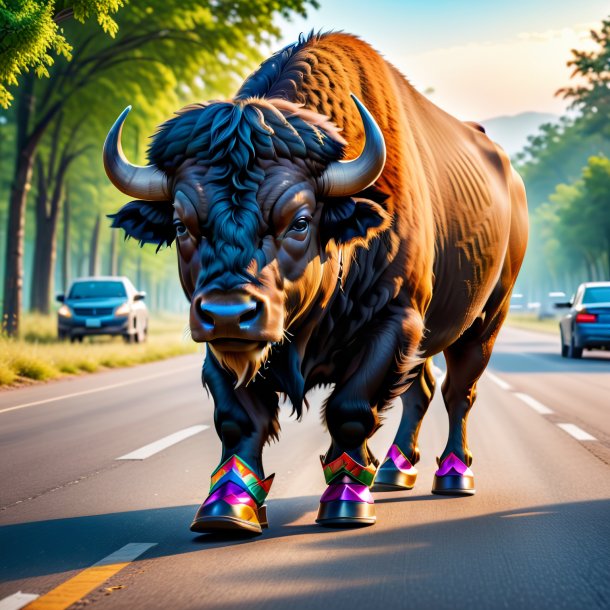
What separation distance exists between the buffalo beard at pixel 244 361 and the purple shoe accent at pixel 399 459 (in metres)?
2.39

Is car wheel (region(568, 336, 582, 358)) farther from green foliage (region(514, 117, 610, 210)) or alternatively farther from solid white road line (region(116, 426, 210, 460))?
green foliage (region(514, 117, 610, 210))

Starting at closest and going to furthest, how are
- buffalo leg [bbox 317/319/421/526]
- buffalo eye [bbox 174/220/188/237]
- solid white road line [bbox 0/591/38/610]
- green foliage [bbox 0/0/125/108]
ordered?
solid white road line [bbox 0/591/38/610], buffalo eye [bbox 174/220/188/237], buffalo leg [bbox 317/319/421/526], green foliage [bbox 0/0/125/108]

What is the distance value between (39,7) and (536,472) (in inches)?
342

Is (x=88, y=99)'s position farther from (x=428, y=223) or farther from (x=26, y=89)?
(x=428, y=223)

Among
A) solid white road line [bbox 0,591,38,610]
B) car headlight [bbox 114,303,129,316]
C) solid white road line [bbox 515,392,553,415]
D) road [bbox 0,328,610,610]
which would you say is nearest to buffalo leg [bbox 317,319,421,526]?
road [bbox 0,328,610,610]

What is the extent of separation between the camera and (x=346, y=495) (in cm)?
551

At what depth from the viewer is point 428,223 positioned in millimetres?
6238

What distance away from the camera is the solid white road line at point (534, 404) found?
12.4 m

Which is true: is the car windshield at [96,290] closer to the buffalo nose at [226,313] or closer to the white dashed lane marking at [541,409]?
the white dashed lane marking at [541,409]

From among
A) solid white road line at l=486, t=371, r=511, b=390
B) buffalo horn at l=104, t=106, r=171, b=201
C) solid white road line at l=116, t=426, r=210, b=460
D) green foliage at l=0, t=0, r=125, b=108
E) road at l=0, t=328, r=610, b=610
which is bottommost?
solid white road line at l=486, t=371, r=511, b=390

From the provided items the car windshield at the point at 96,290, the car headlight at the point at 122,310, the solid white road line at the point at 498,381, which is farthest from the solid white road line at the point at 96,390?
the car windshield at the point at 96,290

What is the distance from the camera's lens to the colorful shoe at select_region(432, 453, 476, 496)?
6.73m

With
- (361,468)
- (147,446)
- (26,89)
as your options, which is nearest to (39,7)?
(147,446)

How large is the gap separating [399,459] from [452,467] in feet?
1.35
